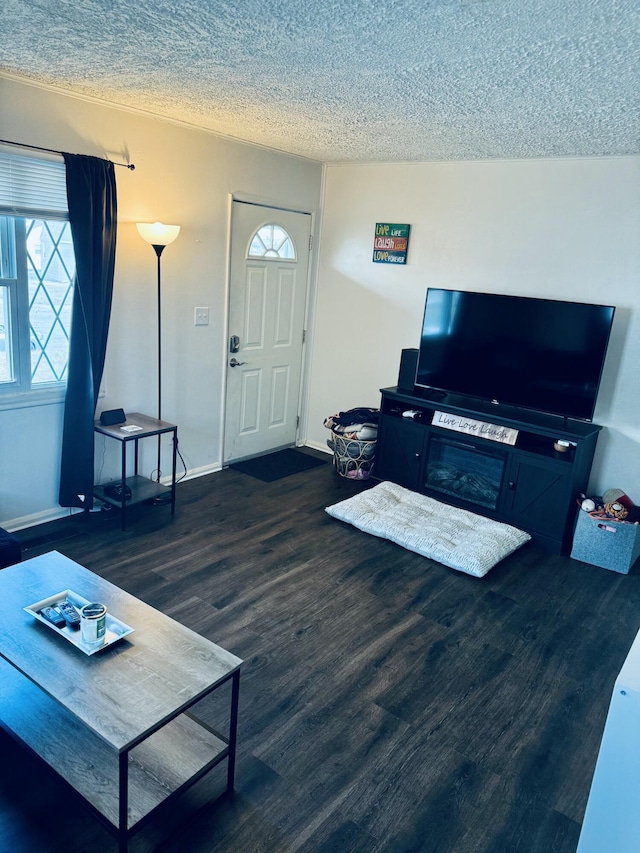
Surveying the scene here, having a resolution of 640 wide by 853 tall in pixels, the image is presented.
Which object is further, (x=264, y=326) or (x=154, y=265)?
(x=264, y=326)

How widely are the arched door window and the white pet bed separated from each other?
2.02 meters

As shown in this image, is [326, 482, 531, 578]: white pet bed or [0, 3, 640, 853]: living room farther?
[326, 482, 531, 578]: white pet bed

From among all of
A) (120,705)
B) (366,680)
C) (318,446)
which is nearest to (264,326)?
(318,446)

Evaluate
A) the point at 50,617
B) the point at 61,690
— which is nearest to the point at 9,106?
the point at 50,617

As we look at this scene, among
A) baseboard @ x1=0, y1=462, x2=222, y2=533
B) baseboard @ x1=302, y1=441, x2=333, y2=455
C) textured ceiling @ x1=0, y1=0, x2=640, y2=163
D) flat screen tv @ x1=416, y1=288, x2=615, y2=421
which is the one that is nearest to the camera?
textured ceiling @ x1=0, y1=0, x2=640, y2=163

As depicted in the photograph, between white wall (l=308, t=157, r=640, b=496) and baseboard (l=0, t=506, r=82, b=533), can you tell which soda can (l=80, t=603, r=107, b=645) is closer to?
baseboard (l=0, t=506, r=82, b=533)

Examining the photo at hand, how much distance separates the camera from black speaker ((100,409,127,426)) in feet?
12.5

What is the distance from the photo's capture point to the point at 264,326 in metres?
4.97

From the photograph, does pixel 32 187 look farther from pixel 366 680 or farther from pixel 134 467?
pixel 366 680

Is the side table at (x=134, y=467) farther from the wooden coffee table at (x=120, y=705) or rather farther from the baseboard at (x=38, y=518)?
the wooden coffee table at (x=120, y=705)

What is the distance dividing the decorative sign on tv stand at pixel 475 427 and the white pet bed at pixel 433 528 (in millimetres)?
538

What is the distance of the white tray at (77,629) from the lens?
1.94 meters

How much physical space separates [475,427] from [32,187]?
9.88 feet

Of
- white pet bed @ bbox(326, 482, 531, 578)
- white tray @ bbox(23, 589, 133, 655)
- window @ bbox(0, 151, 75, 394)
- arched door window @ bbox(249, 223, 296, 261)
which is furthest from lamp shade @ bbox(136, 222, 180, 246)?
white tray @ bbox(23, 589, 133, 655)
